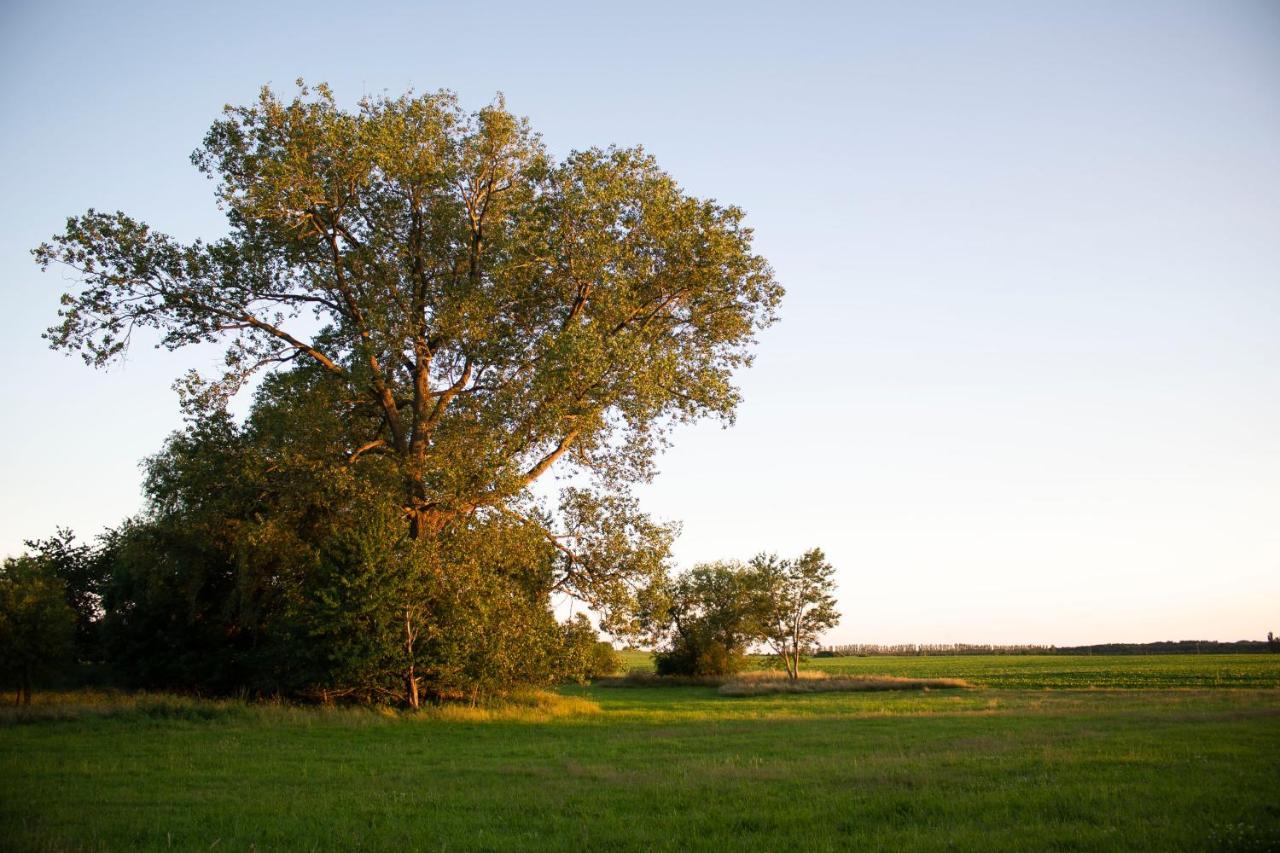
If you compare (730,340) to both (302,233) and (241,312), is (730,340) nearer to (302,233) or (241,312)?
(302,233)

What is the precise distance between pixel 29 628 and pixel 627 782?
86.9ft

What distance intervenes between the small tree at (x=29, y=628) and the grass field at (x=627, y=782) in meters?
6.77

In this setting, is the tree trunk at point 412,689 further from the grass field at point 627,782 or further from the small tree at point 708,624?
the small tree at point 708,624

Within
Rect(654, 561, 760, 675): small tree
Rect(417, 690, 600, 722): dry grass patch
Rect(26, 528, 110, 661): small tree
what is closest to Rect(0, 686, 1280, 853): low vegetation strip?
Rect(417, 690, 600, 722): dry grass patch

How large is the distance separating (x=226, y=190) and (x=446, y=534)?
1337 cm

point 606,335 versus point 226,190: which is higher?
point 226,190

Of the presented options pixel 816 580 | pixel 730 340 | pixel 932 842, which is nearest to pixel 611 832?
pixel 932 842

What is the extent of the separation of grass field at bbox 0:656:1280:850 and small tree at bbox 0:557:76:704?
6771mm

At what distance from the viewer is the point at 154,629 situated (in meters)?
32.3

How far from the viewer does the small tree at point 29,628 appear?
28.7 metres

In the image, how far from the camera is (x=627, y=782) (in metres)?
13.7

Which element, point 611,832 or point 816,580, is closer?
point 611,832

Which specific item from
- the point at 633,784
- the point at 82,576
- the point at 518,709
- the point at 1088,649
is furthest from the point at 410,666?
the point at 1088,649

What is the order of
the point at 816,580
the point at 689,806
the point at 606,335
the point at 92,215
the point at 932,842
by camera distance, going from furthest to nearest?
the point at 816,580 → the point at 606,335 → the point at 92,215 → the point at 689,806 → the point at 932,842
